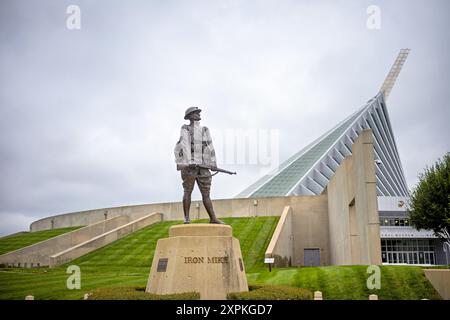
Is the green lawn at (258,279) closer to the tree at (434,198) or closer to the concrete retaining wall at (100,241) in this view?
the concrete retaining wall at (100,241)

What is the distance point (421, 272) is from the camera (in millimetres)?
14641

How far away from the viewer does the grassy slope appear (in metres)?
14.5

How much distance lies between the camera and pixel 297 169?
166 ft

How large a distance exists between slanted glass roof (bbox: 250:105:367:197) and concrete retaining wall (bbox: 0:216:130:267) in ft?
62.5

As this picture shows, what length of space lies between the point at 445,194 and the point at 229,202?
14651 mm

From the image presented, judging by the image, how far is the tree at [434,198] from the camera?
21.9 meters

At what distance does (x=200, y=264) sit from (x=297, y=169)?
4180cm

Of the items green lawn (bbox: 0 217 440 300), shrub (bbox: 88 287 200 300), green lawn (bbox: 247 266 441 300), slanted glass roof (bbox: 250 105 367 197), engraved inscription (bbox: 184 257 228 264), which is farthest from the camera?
slanted glass roof (bbox: 250 105 367 197)

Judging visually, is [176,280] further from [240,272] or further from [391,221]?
[391,221]

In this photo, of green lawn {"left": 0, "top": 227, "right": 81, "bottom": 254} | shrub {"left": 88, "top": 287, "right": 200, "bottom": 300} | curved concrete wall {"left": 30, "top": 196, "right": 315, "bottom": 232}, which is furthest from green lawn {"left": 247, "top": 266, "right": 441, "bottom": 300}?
green lawn {"left": 0, "top": 227, "right": 81, "bottom": 254}

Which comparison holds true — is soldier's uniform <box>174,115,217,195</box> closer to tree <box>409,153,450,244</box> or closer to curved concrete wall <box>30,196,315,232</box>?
tree <box>409,153,450,244</box>

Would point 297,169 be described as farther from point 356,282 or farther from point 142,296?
point 142,296

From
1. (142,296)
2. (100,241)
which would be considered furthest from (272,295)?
(100,241)
